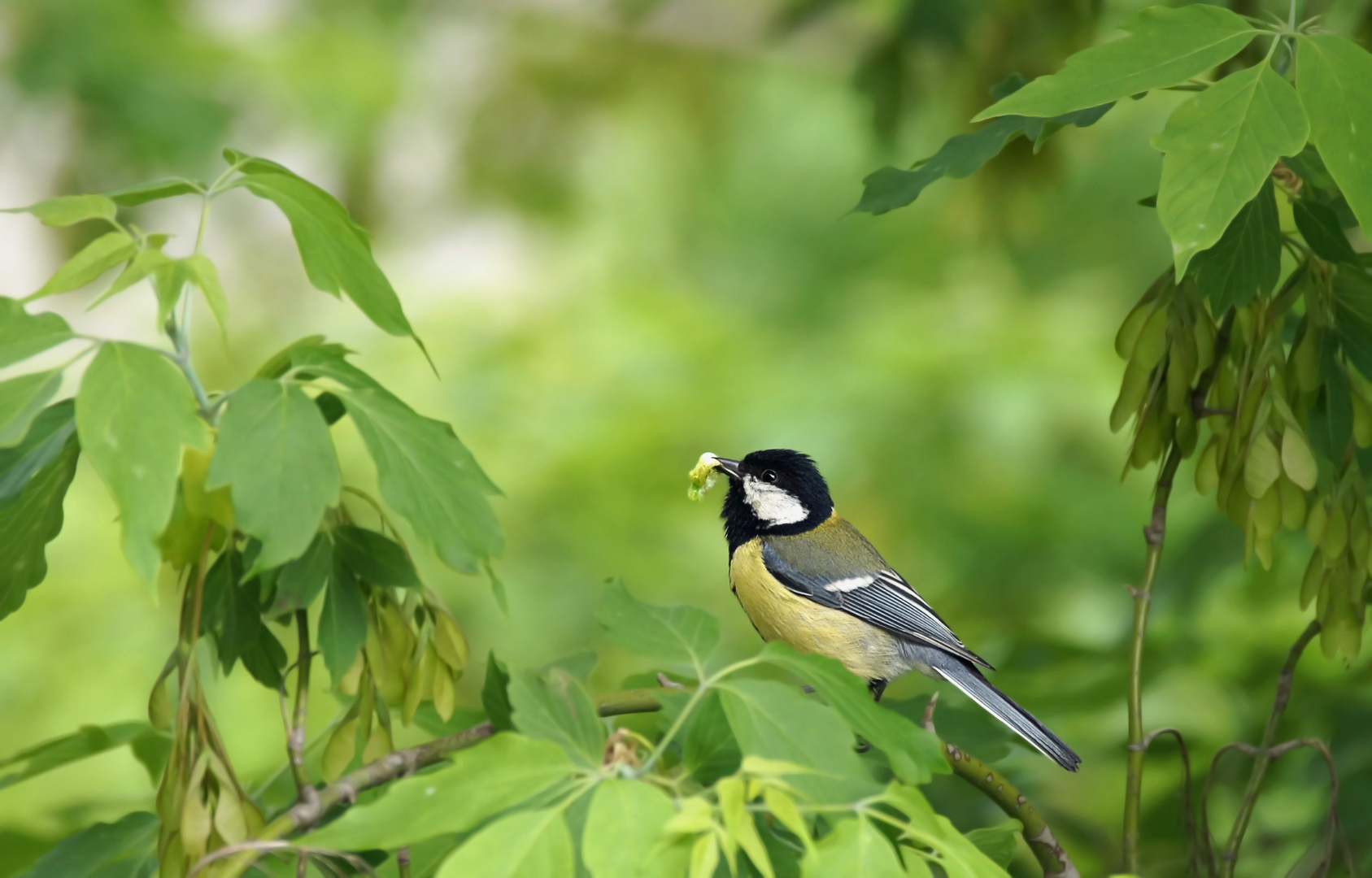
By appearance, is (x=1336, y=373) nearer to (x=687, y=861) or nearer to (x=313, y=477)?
(x=687, y=861)

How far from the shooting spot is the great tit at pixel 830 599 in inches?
87.5

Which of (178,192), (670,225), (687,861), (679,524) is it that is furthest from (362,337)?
(687,861)

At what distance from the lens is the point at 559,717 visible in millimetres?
1048

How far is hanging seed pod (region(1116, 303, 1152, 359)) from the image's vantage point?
163 centimetres

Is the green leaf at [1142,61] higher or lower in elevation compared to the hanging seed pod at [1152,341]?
higher

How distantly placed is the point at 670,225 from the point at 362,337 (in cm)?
279

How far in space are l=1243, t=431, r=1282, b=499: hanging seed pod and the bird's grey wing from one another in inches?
30.0

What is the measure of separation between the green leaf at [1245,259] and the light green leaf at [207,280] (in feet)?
3.73

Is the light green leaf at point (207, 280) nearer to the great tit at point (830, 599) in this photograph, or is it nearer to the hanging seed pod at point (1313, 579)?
the great tit at point (830, 599)

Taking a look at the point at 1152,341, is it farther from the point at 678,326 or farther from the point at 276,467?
the point at 678,326

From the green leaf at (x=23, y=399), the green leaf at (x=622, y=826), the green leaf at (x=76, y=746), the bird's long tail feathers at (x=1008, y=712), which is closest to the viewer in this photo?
the green leaf at (x=622, y=826)

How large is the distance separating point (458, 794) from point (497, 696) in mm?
201

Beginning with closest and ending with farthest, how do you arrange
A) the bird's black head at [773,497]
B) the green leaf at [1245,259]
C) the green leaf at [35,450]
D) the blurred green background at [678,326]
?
the green leaf at [35,450] < the green leaf at [1245,259] < the bird's black head at [773,497] < the blurred green background at [678,326]

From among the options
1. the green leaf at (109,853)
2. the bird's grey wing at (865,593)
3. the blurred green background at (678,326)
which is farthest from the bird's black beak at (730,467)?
the green leaf at (109,853)
